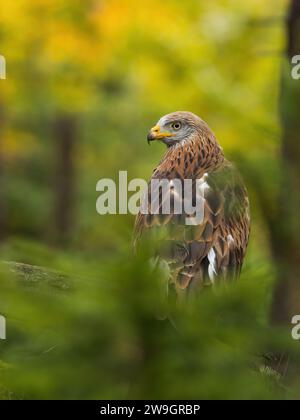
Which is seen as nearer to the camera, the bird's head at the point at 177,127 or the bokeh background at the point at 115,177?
the bokeh background at the point at 115,177

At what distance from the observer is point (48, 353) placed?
120 centimetres

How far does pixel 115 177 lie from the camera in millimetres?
21250

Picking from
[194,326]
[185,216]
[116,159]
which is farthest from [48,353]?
[116,159]

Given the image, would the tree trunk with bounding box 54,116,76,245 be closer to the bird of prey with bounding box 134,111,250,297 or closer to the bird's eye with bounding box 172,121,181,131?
the bird's eye with bounding box 172,121,181,131

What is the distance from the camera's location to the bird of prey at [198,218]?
13.2 ft

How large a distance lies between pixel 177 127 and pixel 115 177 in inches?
610

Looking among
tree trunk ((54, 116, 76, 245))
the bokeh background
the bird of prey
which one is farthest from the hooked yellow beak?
tree trunk ((54, 116, 76, 245))

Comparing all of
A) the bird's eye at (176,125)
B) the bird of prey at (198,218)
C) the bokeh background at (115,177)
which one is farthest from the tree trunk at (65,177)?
the bird of prey at (198,218)

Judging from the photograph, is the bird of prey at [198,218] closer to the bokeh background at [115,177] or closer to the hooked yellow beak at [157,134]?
the hooked yellow beak at [157,134]

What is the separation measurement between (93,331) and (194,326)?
0.14m

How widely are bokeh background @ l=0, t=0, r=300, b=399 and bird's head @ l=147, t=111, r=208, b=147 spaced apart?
0.35 metres

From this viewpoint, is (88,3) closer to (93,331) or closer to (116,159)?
(116,159)

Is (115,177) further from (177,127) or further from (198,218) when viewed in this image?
(198,218)

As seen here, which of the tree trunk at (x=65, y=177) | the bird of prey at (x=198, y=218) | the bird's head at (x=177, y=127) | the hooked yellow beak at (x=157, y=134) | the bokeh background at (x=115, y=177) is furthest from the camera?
the tree trunk at (x=65, y=177)
